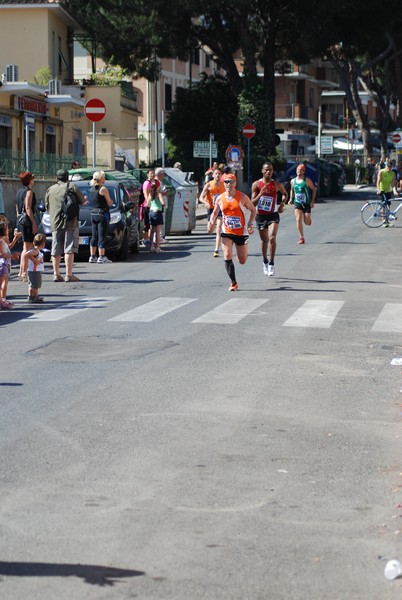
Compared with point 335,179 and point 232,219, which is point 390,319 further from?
point 335,179

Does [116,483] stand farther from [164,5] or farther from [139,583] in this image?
[164,5]

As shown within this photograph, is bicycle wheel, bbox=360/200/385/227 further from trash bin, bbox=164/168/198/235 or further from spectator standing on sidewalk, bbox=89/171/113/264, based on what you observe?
spectator standing on sidewalk, bbox=89/171/113/264

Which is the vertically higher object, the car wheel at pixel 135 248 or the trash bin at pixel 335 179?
the trash bin at pixel 335 179

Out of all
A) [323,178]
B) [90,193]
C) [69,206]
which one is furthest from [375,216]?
[323,178]

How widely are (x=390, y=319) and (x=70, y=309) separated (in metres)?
4.19

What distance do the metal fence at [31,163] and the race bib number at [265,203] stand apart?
1059 cm

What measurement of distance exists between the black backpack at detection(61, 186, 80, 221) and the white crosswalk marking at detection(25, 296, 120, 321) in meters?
2.74

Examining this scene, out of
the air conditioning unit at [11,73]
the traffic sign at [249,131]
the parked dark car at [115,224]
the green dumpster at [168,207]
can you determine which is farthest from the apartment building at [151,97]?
the parked dark car at [115,224]

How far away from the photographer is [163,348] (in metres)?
12.6

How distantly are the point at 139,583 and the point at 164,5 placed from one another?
4726cm

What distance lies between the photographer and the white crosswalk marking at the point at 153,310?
49.7ft

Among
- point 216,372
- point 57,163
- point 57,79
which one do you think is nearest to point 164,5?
point 57,79

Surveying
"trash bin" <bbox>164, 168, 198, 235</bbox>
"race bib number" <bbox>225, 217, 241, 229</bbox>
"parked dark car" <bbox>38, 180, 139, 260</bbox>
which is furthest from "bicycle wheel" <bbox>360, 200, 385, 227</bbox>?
"race bib number" <bbox>225, 217, 241, 229</bbox>

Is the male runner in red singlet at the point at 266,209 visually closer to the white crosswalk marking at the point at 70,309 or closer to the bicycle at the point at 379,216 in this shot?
the white crosswalk marking at the point at 70,309
